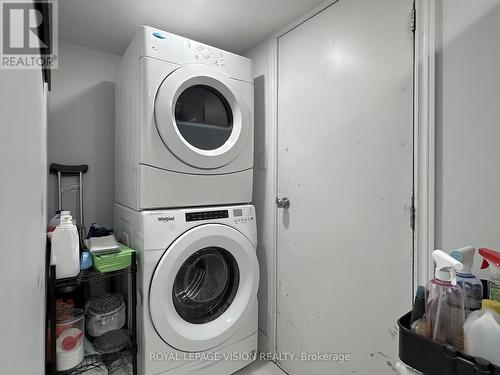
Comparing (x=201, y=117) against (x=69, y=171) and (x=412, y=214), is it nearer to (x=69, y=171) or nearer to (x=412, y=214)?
(x=69, y=171)

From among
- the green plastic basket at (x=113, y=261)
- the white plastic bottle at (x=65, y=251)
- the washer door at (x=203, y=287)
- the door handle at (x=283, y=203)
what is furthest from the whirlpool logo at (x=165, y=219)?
the door handle at (x=283, y=203)

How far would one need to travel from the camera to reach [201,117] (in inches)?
58.9

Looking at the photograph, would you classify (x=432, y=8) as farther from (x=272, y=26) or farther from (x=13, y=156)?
(x=13, y=156)

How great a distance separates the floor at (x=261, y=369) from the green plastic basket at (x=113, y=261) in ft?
3.27

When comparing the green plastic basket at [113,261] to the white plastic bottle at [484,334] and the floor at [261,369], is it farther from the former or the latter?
the white plastic bottle at [484,334]

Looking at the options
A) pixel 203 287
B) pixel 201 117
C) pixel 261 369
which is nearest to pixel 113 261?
pixel 203 287

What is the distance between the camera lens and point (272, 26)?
5.11ft

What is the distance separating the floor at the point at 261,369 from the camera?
1590mm

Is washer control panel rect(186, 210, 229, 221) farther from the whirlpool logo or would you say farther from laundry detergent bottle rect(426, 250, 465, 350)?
laundry detergent bottle rect(426, 250, 465, 350)

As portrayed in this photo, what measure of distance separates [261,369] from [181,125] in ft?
5.12

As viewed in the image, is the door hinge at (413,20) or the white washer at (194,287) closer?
the door hinge at (413,20)

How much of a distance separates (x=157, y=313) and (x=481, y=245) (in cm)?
133

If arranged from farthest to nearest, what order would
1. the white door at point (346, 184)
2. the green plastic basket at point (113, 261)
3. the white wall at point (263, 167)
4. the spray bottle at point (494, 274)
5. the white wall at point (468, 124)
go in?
the white wall at point (263, 167), the green plastic basket at point (113, 261), the white door at point (346, 184), the white wall at point (468, 124), the spray bottle at point (494, 274)

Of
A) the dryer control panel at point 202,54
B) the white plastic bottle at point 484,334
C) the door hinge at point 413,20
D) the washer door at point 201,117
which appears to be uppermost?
the dryer control panel at point 202,54
